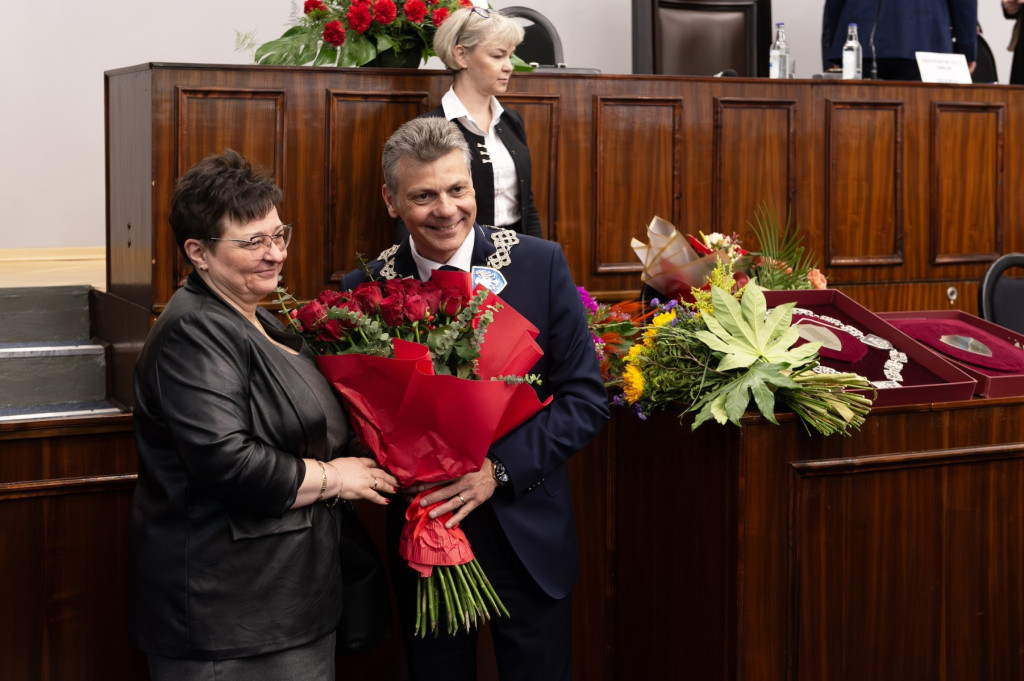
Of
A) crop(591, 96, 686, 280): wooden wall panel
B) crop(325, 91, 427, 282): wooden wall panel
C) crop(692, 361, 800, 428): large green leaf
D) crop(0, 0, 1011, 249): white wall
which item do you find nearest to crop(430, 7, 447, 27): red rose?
crop(325, 91, 427, 282): wooden wall panel

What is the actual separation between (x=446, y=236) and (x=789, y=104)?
2.51 m

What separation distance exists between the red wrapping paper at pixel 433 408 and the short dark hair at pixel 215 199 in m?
0.28

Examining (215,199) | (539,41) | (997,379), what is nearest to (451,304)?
(215,199)

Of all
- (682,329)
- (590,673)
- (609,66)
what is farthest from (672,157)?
(609,66)

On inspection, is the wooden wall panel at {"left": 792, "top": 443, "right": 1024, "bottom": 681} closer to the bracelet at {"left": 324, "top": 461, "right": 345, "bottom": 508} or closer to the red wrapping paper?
the red wrapping paper

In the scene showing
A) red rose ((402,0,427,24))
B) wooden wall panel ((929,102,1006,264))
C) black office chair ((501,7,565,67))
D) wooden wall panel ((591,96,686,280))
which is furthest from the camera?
black office chair ((501,7,565,67))

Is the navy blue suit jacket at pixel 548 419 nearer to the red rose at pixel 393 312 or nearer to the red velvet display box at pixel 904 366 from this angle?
the red rose at pixel 393 312

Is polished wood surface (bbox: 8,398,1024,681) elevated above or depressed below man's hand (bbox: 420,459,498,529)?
below

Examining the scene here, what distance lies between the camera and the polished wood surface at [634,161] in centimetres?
339

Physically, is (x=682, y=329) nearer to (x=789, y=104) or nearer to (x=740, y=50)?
(x=789, y=104)

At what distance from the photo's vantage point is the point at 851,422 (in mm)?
2402

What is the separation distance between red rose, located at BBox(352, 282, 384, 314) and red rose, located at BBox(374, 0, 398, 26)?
1.90 metres

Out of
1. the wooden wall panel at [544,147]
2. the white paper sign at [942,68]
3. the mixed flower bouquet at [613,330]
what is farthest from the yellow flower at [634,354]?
the white paper sign at [942,68]

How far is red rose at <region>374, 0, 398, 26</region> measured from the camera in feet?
11.7
